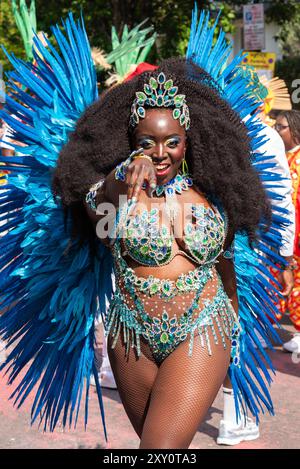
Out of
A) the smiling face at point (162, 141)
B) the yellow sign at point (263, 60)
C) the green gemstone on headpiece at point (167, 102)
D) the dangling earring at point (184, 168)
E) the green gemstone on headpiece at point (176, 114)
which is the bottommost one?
the dangling earring at point (184, 168)

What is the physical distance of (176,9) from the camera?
506 inches

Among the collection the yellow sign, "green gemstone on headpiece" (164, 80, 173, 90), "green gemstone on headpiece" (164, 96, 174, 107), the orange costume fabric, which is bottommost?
the orange costume fabric

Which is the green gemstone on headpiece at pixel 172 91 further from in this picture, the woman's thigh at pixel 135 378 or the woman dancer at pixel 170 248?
the woman's thigh at pixel 135 378

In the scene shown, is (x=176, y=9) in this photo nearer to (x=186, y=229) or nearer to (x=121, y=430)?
(x=121, y=430)

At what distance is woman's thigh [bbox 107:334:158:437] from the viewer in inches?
111

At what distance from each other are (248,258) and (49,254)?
0.94 m

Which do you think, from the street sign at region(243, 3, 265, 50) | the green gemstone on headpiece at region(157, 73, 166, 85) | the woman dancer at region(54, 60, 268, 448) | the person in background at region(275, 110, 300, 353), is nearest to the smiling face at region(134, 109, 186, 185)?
the woman dancer at region(54, 60, 268, 448)

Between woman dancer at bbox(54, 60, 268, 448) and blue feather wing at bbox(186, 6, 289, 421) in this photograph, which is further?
blue feather wing at bbox(186, 6, 289, 421)

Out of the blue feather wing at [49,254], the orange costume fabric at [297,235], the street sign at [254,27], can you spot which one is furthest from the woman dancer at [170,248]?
the street sign at [254,27]

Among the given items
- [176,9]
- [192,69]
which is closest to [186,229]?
[192,69]

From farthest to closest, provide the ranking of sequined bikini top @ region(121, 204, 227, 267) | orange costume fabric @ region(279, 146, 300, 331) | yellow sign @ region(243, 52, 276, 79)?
yellow sign @ region(243, 52, 276, 79)
orange costume fabric @ region(279, 146, 300, 331)
sequined bikini top @ region(121, 204, 227, 267)

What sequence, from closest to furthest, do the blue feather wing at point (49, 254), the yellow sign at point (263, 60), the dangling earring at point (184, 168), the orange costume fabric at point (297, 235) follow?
the dangling earring at point (184, 168)
the blue feather wing at point (49, 254)
the orange costume fabric at point (297, 235)
the yellow sign at point (263, 60)

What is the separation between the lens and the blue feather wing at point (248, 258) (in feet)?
11.5

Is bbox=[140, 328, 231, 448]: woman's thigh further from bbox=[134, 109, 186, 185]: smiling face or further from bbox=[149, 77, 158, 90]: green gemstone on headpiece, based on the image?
bbox=[149, 77, 158, 90]: green gemstone on headpiece
